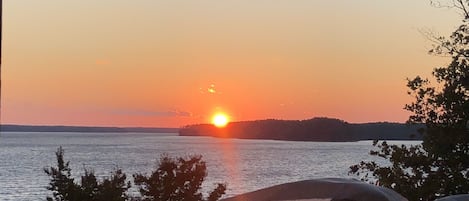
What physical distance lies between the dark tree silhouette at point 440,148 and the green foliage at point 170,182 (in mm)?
4960

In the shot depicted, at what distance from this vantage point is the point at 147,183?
17719mm

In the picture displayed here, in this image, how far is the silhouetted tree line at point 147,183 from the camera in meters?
16.8

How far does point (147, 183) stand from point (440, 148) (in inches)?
296

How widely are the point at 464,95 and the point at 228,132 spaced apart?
457 ft

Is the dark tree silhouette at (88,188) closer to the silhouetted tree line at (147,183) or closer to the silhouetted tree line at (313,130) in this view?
the silhouetted tree line at (147,183)

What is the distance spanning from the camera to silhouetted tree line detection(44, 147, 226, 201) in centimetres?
1681

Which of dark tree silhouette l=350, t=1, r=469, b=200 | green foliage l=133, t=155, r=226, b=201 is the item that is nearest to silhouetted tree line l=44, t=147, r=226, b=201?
green foliage l=133, t=155, r=226, b=201

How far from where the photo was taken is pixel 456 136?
1434cm

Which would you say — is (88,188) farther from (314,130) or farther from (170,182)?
(314,130)

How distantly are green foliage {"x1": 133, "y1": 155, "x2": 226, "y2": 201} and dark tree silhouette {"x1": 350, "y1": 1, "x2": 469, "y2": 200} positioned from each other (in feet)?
16.3

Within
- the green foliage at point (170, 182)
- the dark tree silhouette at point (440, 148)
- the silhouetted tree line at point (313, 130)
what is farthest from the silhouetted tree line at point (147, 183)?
the silhouetted tree line at point (313, 130)

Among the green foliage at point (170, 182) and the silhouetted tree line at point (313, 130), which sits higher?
the silhouetted tree line at point (313, 130)

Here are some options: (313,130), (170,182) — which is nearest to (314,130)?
(313,130)

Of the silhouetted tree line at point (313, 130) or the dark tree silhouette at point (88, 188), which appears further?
the silhouetted tree line at point (313, 130)
